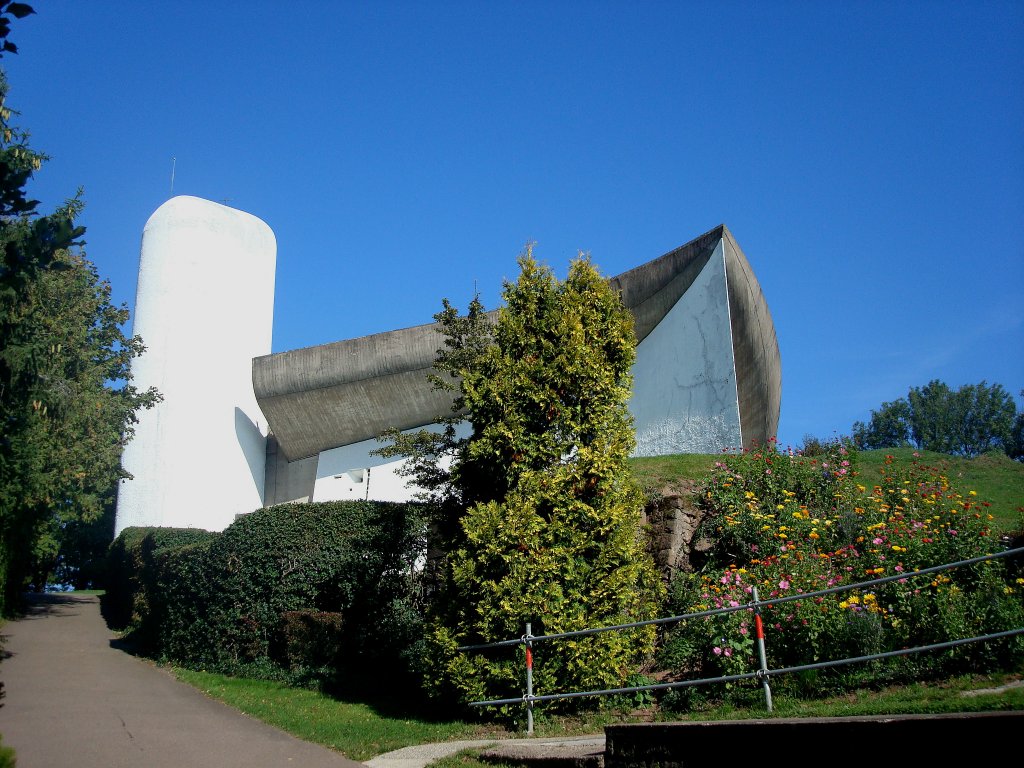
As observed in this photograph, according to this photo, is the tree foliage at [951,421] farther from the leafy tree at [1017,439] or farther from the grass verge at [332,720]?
the grass verge at [332,720]

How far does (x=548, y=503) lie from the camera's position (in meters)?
9.06

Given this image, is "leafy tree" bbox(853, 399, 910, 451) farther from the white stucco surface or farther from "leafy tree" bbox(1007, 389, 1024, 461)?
the white stucco surface

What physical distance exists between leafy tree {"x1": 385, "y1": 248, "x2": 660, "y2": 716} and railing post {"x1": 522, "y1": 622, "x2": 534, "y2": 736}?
0.48 feet

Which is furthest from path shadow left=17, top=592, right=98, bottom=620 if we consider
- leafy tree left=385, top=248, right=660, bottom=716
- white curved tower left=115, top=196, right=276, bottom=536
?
leafy tree left=385, top=248, right=660, bottom=716

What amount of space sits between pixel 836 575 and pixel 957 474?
599 cm

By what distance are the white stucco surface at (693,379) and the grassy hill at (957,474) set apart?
86.3 inches

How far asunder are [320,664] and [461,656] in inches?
179

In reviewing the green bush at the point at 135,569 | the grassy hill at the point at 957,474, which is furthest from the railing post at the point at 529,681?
the green bush at the point at 135,569

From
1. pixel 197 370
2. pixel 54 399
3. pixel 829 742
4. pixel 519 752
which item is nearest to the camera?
pixel 829 742

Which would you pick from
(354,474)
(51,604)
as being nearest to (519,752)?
(354,474)

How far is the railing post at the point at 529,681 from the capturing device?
26.9 ft

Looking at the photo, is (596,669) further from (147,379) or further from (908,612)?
(147,379)

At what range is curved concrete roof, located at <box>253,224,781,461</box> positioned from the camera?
1900 cm

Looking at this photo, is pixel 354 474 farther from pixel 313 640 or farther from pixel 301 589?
pixel 313 640
